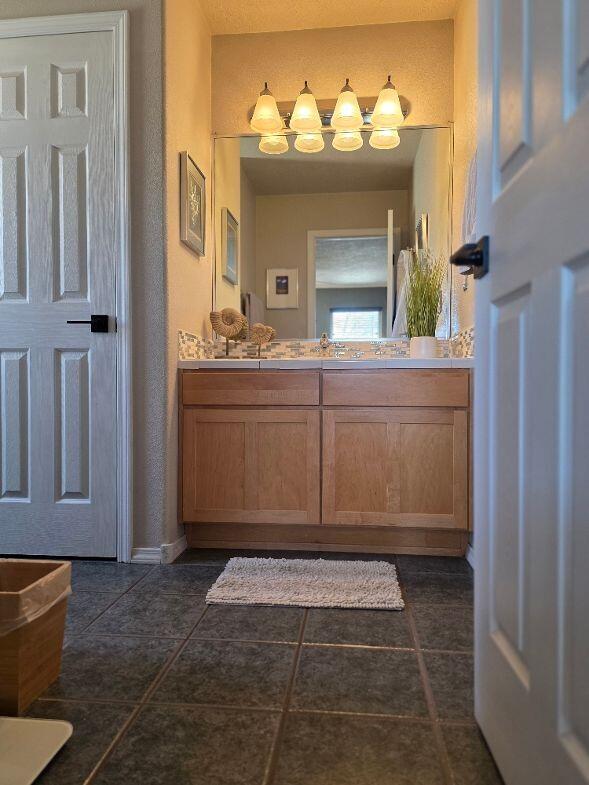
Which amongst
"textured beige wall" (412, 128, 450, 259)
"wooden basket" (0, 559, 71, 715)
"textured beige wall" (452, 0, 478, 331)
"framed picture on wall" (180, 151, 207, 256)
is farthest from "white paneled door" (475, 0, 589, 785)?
"textured beige wall" (412, 128, 450, 259)

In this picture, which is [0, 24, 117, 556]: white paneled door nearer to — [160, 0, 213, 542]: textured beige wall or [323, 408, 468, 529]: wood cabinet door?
[160, 0, 213, 542]: textured beige wall

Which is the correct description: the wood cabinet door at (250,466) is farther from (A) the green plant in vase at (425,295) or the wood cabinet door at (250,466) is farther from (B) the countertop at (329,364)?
(A) the green plant in vase at (425,295)

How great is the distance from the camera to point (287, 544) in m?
2.46

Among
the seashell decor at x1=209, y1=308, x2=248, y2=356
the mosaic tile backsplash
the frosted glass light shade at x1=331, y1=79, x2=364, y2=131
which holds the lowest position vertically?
the mosaic tile backsplash

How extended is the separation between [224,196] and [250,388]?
1.26 metres

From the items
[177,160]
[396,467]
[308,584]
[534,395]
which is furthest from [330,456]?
[534,395]

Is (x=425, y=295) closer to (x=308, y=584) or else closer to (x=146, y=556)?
(x=308, y=584)

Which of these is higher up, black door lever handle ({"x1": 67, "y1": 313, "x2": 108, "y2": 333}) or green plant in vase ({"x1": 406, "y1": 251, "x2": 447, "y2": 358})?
green plant in vase ({"x1": 406, "y1": 251, "x2": 447, "y2": 358})

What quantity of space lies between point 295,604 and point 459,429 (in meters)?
1.00

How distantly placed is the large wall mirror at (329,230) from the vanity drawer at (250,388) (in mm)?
646

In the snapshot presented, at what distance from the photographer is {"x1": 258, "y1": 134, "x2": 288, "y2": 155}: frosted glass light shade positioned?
118 inches

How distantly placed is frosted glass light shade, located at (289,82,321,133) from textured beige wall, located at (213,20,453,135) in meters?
0.07

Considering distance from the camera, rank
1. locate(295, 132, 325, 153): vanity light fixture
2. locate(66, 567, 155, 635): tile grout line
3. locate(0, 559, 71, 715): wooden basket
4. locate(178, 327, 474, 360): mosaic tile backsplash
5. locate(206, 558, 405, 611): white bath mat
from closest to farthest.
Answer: locate(0, 559, 71, 715): wooden basket
locate(66, 567, 155, 635): tile grout line
locate(206, 558, 405, 611): white bath mat
locate(178, 327, 474, 360): mosaic tile backsplash
locate(295, 132, 325, 153): vanity light fixture

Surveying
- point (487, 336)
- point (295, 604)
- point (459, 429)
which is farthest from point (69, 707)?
point (459, 429)
